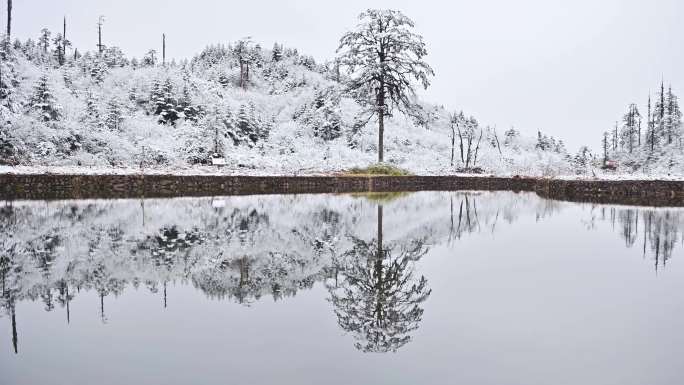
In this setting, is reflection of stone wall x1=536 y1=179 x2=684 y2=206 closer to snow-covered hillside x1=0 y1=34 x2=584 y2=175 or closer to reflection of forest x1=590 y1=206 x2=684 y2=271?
reflection of forest x1=590 y1=206 x2=684 y2=271

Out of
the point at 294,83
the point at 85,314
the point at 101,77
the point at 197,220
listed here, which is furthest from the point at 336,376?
the point at 294,83

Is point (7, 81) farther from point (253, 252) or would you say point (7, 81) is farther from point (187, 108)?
point (253, 252)

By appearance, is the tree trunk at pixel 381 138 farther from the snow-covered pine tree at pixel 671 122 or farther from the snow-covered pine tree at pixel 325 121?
the snow-covered pine tree at pixel 671 122

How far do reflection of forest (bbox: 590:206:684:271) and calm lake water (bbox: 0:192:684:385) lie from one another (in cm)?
11

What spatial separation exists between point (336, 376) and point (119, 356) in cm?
152

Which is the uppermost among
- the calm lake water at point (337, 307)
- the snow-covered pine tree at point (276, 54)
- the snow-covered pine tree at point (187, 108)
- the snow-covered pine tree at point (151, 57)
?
the snow-covered pine tree at point (276, 54)

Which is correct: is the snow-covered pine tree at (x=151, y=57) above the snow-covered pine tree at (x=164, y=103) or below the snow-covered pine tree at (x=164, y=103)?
above

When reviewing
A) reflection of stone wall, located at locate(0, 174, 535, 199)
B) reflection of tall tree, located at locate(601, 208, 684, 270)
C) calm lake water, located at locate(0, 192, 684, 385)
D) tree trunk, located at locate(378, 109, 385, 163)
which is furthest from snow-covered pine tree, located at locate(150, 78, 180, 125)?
calm lake water, located at locate(0, 192, 684, 385)

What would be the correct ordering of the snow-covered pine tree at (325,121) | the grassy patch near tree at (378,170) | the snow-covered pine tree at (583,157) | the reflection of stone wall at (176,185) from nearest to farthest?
1. the reflection of stone wall at (176,185)
2. the grassy patch near tree at (378,170)
3. the snow-covered pine tree at (583,157)
4. the snow-covered pine tree at (325,121)

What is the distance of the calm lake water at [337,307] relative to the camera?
3533 mm

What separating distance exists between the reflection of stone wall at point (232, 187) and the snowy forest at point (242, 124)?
2119mm

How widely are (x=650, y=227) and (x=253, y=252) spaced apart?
8.40 metres

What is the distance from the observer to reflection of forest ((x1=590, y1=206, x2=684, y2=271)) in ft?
27.8

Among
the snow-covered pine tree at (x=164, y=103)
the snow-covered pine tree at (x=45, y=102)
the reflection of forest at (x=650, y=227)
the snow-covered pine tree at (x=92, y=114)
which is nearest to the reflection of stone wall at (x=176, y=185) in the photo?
the reflection of forest at (x=650, y=227)
